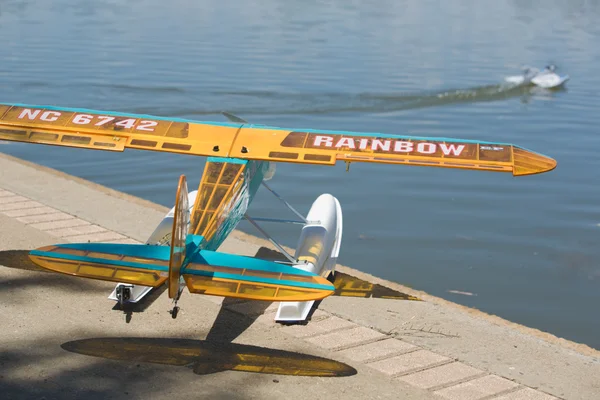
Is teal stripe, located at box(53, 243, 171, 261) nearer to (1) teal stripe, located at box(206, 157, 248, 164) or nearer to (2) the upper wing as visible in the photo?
(2) the upper wing

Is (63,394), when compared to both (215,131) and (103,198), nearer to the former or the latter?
(215,131)

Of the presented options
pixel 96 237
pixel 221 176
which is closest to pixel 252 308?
pixel 221 176

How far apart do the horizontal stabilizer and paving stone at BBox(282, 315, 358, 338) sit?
166 centimetres

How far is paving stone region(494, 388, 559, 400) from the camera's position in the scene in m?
7.18

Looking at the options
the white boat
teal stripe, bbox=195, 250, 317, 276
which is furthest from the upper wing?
the white boat

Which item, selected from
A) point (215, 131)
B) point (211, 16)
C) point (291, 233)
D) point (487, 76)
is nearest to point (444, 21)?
point (211, 16)

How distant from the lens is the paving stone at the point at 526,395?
23.5 feet

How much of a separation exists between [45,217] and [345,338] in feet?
16.9

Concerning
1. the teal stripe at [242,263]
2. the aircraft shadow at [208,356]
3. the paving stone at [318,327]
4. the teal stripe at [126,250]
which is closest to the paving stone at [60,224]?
the aircraft shadow at [208,356]

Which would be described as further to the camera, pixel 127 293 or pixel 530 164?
pixel 530 164

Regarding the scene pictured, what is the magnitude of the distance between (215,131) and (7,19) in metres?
39.5

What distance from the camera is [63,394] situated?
22.1ft

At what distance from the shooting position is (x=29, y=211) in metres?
11.8

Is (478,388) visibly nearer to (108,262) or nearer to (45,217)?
(108,262)
